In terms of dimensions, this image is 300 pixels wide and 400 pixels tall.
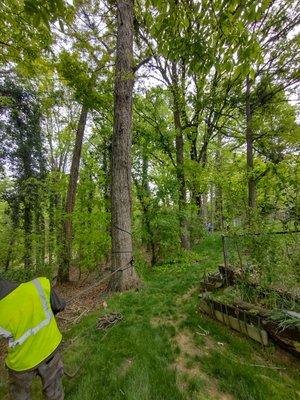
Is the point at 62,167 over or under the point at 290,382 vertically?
over

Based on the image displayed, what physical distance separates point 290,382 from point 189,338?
4.82ft

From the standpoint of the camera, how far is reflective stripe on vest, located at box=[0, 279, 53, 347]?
2059mm

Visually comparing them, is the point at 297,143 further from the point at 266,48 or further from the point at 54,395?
the point at 54,395

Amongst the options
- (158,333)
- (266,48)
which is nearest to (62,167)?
(266,48)

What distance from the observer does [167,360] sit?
332cm

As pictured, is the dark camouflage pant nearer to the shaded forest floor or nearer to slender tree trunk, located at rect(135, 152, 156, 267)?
the shaded forest floor

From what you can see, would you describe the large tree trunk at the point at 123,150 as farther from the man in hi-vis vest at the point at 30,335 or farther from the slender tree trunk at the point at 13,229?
the slender tree trunk at the point at 13,229

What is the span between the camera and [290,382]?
282cm

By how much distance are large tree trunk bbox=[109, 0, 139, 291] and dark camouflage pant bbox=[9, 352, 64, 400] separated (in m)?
3.27

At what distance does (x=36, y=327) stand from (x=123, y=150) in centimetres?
449

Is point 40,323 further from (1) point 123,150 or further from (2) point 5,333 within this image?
(1) point 123,150

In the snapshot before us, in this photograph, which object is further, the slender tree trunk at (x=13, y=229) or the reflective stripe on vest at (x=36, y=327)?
the slender tree trunk at (x=13, y=229)

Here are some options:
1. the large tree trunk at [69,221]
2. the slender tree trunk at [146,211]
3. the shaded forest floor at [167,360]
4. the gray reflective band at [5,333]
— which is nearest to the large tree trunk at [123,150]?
the shaded forest floor at [167,360]

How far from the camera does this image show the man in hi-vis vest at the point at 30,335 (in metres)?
2.07
